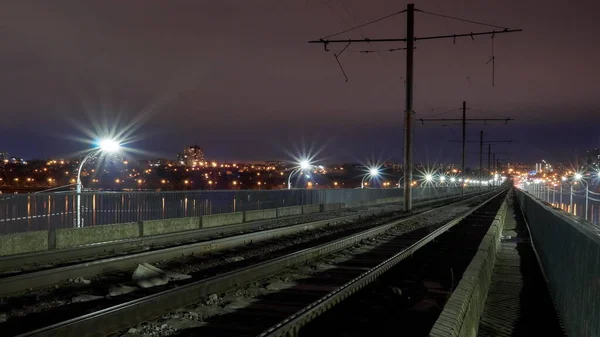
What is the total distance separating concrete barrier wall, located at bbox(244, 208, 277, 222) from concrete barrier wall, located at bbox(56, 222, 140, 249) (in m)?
9.09

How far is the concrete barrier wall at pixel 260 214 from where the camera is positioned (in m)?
28.5

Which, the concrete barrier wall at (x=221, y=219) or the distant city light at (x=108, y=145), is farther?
the concrete barrier wall at (x=221, y=219)

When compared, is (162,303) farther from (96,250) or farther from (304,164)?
(304,164)

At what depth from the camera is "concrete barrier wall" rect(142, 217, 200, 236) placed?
2058cm

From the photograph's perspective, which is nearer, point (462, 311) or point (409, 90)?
point (462, 311)

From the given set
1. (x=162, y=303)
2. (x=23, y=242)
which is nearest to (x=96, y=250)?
(x=23, y=242)

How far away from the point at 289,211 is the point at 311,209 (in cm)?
337

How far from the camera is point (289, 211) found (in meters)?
33.8

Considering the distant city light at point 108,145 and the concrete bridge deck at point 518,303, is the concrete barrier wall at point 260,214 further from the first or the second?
the concrete bridge deck at point 518,303

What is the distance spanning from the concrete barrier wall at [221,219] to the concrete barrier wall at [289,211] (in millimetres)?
4863

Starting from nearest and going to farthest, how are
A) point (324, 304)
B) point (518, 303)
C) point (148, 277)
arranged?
point (324, 304)
point (148, 277)
point (518, 303)

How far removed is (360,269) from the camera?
13648mm

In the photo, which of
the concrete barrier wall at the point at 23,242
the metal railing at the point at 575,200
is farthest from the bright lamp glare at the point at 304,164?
the concrete barrier wall at the point at 23,242

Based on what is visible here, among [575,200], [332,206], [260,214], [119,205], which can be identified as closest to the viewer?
[119,205]
